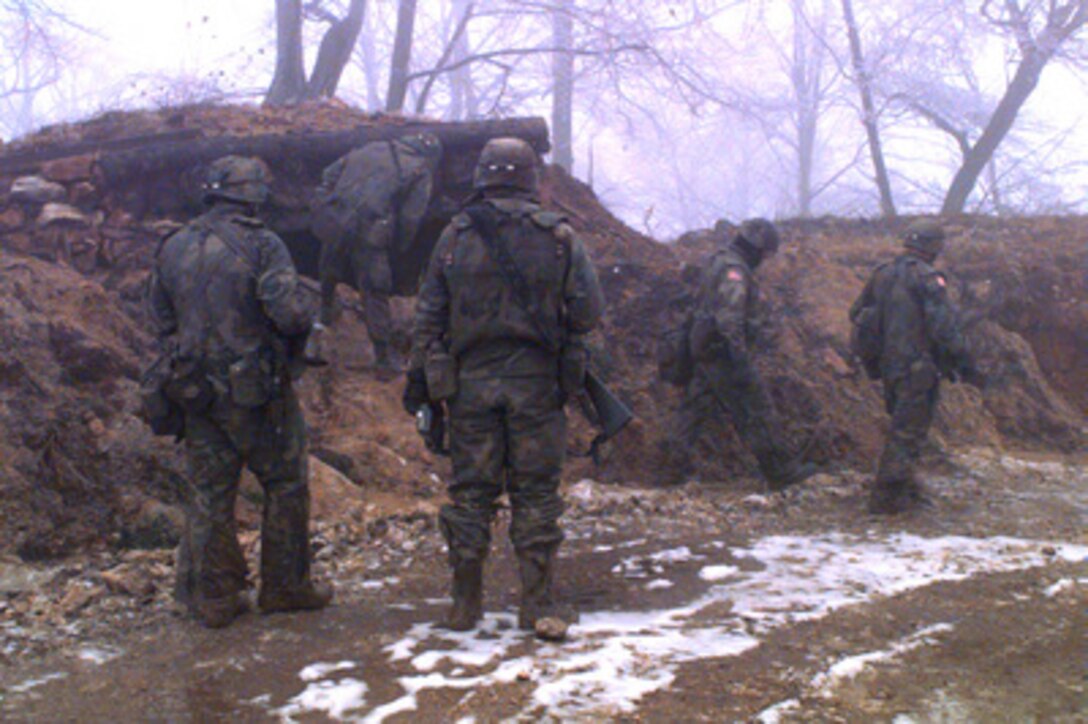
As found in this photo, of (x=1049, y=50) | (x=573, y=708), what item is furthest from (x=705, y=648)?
(x=1049, y=50)

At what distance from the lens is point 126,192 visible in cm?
988

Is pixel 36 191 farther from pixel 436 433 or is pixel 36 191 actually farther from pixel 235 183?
pixel 436 433

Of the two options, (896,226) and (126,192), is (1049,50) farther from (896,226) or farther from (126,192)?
(126,192)

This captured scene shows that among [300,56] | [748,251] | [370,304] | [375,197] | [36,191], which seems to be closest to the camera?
[748,251]

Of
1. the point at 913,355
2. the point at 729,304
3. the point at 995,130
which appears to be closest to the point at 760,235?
the point at 729,304

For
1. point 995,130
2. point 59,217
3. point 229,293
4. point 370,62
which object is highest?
point 370,62

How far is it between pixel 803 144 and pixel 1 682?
102ft

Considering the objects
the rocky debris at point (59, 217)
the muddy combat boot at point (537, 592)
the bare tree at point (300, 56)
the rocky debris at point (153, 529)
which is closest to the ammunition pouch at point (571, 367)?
the muddy combat boot at point (537, 592)

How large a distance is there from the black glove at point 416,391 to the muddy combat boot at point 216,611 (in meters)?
1.24

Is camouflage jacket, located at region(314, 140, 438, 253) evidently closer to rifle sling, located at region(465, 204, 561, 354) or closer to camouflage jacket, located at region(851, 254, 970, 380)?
camouflage jacket, located at region(851, 254, 970, 380)

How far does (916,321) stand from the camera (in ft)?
24.1

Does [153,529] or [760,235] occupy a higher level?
[760,235]

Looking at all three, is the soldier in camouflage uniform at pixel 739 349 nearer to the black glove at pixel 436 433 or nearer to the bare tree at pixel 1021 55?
the black glove at pixel 436 433

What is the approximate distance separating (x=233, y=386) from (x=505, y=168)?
162 cm
